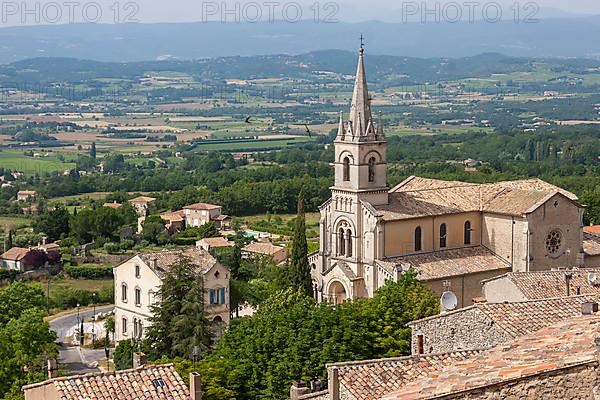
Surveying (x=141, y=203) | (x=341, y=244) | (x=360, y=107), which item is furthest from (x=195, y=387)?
(x=141, y=203)

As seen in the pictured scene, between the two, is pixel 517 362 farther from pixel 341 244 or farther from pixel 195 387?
pixel 341 244

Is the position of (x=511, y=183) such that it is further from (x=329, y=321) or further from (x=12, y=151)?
(x=12, y=151)

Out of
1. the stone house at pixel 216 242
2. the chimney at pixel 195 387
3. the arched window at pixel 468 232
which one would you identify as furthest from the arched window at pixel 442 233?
the chimney at pixel 195 387

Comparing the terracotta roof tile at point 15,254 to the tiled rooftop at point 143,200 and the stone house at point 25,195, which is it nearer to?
the tiled rooftop at point 143,200

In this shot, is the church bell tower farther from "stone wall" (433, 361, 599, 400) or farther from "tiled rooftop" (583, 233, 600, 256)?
"stone wall" (433, 361, 599, 400)

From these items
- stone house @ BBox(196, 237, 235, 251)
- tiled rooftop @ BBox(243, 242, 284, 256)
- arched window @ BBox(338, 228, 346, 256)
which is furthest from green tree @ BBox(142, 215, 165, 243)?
arched window @ BBox(338, 228, 346, 256)

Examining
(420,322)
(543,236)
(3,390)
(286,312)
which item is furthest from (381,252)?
(420,322)

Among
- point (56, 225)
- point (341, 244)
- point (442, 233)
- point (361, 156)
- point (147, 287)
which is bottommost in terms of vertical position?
point (56, 225)
